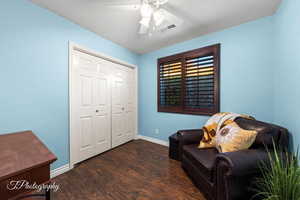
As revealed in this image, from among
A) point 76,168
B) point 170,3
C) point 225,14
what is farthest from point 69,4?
point 76,168

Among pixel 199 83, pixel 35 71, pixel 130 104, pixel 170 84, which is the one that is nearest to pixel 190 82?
pixel 199 83

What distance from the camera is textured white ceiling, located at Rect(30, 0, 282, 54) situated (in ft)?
5.22

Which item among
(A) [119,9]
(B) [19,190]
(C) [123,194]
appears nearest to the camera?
(B) [19,190]

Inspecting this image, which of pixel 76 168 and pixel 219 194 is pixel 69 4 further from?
pixel 219 194

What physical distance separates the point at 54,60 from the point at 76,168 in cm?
173

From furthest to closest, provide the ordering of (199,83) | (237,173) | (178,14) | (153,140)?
(153,140) < (199,83) < (178,14) < (237,173)

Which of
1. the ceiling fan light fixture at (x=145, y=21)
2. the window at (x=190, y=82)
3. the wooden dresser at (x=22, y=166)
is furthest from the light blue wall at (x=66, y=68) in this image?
the ceiling fan light fixture at (x=145, y=21)

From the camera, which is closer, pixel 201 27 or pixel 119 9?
pixel 119 9

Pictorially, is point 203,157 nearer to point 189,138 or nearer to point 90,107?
point 189,138

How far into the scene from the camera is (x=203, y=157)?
1456mm

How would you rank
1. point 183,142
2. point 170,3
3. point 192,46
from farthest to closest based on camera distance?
point 192,46, point 183,142, point 170,3

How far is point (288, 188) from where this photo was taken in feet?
2.52

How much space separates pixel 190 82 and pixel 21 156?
260 centimetres

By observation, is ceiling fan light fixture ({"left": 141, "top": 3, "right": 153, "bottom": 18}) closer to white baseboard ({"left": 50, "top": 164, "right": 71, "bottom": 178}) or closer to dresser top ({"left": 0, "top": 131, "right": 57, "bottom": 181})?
dresser top ({"left": 0, "top": 131, "right": 57, "bottom": 181})
